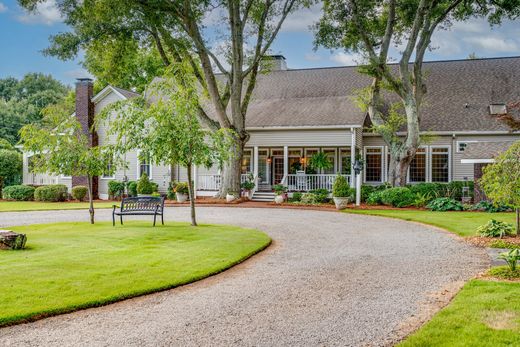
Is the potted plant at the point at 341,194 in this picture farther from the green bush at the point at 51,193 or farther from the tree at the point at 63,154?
the green bush at the point at 51,193

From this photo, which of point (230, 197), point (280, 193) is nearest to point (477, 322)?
point (280, 193)

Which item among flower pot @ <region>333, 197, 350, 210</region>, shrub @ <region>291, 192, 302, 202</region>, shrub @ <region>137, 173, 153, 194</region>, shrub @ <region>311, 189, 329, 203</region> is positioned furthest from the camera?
shrub @ <region>137, 173, 153, 194</region>

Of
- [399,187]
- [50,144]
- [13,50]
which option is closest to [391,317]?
[50,144]

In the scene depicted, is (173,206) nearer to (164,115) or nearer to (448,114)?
(164,115)

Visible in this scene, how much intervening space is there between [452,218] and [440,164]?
8911 mm

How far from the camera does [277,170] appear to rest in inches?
1049

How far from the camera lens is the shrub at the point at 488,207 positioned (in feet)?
57.8

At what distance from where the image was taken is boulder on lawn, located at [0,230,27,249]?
931cm

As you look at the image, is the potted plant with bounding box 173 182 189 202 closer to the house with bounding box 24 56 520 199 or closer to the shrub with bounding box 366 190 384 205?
the house with bounding box 24 56 520 199

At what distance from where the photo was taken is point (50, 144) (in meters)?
13.0

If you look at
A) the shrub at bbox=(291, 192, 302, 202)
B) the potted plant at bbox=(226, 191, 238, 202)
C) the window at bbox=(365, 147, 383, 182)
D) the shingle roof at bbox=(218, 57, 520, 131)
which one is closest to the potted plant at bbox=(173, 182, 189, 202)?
the potted plant at bbox=(226, 191, 238, 202)

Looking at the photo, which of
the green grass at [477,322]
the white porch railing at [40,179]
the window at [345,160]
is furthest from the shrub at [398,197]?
the white porch railing at [40,179]

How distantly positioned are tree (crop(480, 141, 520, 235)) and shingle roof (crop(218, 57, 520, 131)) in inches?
471

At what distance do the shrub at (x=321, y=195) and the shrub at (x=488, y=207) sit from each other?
646 centimetres
